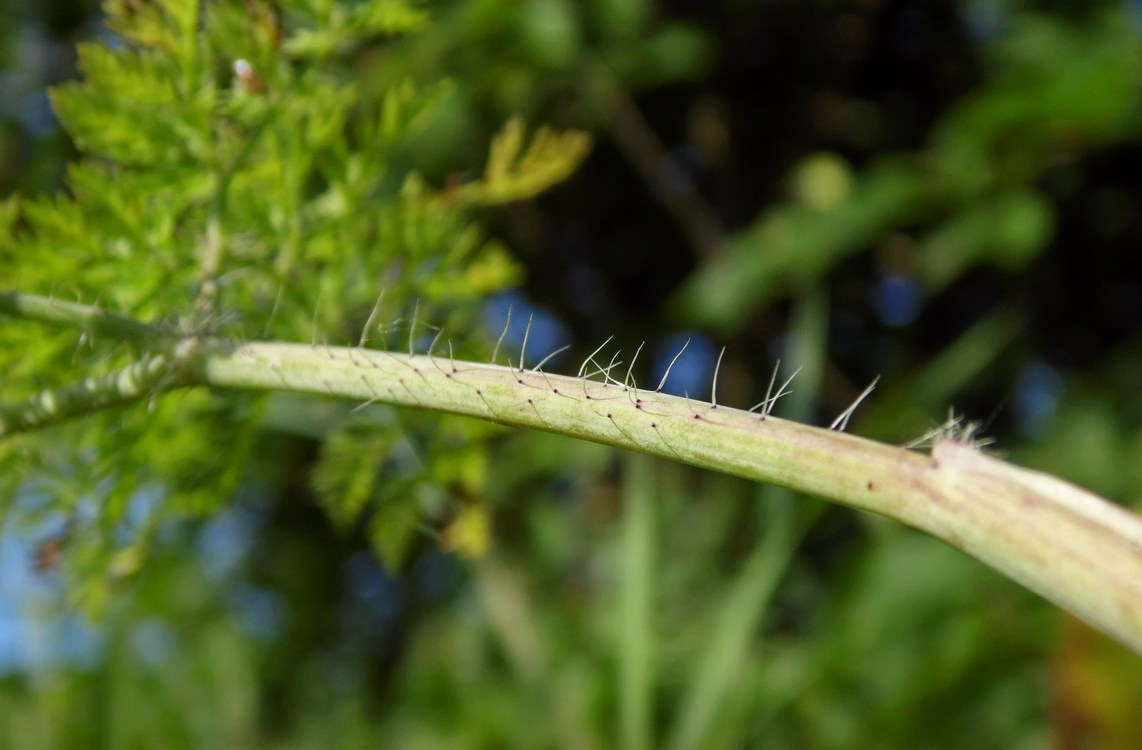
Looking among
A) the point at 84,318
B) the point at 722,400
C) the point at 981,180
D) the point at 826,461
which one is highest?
the point at 981,180

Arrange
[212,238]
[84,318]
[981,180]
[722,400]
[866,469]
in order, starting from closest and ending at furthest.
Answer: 1. [866,469]
2. [84,318]
3. [212,238]
4. [981,180]
5. [722,400]

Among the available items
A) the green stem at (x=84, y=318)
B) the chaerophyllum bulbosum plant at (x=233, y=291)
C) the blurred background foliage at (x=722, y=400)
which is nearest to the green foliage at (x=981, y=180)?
the blurred background foliage at (x=722, y=400)

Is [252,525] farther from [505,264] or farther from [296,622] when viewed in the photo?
[505,264]

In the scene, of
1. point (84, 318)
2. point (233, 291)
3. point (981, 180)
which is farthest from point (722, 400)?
point (84, 318)

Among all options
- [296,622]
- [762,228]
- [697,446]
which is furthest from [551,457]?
[697,446]

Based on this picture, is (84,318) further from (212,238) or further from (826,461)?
(826,461)

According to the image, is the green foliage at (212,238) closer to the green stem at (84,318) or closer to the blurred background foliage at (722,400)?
the green stem at (84,318)

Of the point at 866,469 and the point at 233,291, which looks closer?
the point at 866,469

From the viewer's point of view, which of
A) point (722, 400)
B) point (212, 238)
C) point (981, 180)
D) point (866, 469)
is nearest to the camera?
point (866, 469)

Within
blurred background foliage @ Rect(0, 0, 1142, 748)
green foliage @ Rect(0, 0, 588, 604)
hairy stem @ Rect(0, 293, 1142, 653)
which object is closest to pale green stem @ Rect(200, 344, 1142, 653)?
hairy stem @ Rect(0, 293, 1142, 653)
